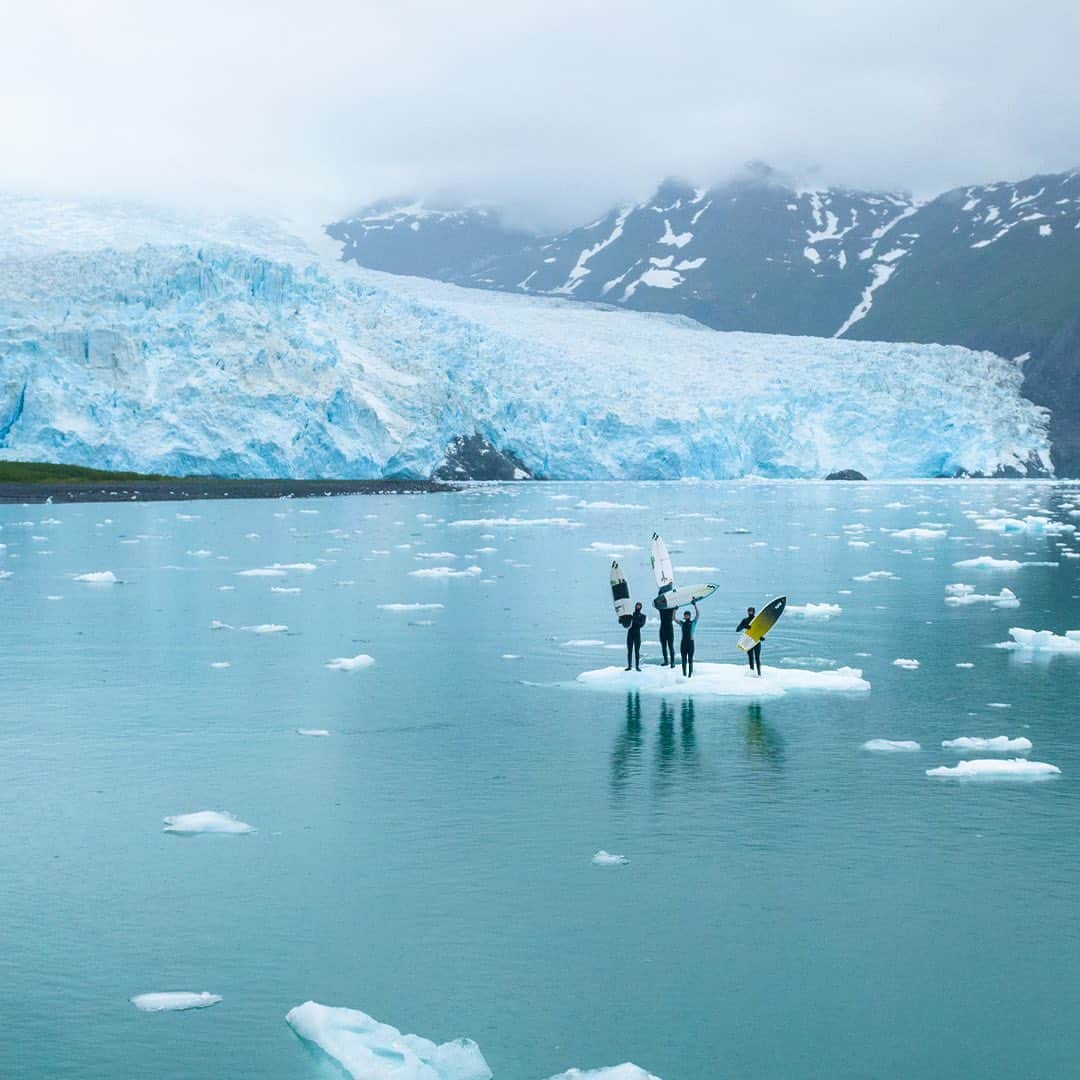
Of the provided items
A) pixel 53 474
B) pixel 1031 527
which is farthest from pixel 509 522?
pixel 53 474

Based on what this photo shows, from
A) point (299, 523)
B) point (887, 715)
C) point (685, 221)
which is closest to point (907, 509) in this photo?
point (299, 523)

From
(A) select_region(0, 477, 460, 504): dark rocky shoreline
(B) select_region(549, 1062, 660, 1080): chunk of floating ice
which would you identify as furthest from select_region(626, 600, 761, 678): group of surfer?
(A) select_region(0, 477, 460, 504): dark rocky shoreline

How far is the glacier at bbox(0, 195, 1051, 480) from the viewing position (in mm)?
51562

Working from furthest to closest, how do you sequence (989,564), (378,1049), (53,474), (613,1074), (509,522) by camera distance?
(53,474), (509,522), (989,564), (378,1049), (613,1074)

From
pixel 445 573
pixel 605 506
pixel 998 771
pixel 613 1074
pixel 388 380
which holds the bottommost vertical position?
pixel 613 1074

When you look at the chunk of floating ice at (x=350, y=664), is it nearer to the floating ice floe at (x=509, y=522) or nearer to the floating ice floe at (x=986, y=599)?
the floating ice floe at (x=986, y=599)

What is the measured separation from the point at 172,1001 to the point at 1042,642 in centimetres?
1277

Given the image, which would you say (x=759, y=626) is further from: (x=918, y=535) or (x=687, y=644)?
(x=918, y=535)

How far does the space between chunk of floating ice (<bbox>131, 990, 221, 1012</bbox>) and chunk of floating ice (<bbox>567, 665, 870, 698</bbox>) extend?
796 cm

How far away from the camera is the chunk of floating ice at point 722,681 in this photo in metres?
13.5

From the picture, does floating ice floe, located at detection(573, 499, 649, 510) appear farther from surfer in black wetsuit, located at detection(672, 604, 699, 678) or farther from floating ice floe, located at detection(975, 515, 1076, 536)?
surfer in black wetsuit, located at detection(672, 604, 699, 678)

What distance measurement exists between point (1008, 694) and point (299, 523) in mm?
28045

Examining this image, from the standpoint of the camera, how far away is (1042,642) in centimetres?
1630

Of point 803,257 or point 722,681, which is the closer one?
point 722,681
